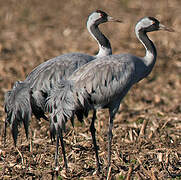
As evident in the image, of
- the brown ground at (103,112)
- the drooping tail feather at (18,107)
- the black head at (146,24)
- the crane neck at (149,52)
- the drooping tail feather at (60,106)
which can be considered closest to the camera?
the drooping tail feather at (60,106)

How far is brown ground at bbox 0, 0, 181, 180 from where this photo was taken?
621cm

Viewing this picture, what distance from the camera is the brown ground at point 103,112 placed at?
621 cm

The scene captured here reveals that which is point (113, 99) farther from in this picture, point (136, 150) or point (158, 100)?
point (158, 100)

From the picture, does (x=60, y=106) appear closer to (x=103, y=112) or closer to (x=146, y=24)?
(x=146, y=24)

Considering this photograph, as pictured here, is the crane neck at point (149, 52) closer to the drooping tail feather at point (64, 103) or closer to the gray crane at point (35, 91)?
the gray crane at point (35, 91)

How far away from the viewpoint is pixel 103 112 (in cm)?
837

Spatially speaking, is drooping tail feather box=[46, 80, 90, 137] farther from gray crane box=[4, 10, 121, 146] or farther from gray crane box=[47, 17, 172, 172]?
gray crane box=[4, 10, 121, 146]

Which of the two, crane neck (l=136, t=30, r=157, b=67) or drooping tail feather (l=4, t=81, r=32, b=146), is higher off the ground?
crane neck (l=136, t=30, r=157, b=67)

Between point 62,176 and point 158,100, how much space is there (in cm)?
368

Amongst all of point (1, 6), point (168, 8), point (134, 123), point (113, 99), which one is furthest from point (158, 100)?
point (1, 6)

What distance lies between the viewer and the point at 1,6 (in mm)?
15742

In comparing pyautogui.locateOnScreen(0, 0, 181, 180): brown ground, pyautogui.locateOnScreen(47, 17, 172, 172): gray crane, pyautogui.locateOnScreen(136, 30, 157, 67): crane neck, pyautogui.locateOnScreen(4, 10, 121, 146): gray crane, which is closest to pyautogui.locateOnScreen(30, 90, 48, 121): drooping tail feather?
pyautogui.locateOnScreen(4, 10, 121, 146): gray crane

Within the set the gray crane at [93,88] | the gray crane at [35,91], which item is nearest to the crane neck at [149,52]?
the gray crane at [93,88]

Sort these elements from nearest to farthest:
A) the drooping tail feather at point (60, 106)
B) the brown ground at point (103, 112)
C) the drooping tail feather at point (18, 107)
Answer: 1. the drooping tail feather at point (60, 106)
2. the drooping tail feather at point (18, 107)
3. the brown ground at point (103, 112)
